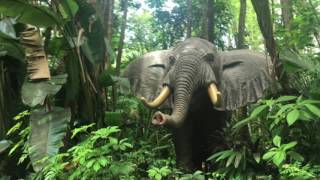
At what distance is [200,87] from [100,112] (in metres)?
1.66

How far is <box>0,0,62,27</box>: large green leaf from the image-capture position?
5.73 m

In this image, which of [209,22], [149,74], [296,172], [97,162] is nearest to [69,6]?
[149,74]

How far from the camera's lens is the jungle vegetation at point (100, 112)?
4488mm

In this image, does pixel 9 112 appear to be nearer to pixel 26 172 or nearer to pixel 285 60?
pixel 26 172

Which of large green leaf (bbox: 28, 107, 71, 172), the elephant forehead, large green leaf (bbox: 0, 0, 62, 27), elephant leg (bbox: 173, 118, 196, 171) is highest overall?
large green leaf (bbox: 0, 0, 62, 27)

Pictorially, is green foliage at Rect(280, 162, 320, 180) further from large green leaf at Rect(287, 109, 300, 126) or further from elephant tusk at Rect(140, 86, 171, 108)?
elephant tusk at Rect(140, 86, 171, 108)

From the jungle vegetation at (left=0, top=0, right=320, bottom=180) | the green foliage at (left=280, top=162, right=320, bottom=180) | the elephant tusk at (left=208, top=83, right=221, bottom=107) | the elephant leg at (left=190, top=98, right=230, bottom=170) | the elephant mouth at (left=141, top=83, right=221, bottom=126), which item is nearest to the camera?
the green foliage at (left=280, top=162, right=320, bottom=180)

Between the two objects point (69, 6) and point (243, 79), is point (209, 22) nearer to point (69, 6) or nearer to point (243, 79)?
point (243, 79)

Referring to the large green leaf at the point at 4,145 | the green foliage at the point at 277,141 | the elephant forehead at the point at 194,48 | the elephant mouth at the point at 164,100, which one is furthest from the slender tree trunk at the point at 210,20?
the large green leaf at the point at 4,145

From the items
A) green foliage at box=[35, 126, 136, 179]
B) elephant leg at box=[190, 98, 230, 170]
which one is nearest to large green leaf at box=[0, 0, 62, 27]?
green foliage at box=[35, 126, 136, 179]

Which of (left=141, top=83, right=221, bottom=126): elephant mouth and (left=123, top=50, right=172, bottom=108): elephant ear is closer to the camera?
(left=141, top=83, right=221, bottom=126): elephant mouth

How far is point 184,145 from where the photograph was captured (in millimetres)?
6320

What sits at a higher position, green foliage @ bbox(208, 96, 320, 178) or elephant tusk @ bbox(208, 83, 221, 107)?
elephant tusk @ bbox(208, 83, 221, 107)

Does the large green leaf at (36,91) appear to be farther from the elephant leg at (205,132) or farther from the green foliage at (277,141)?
the green foliage at (277,141)
